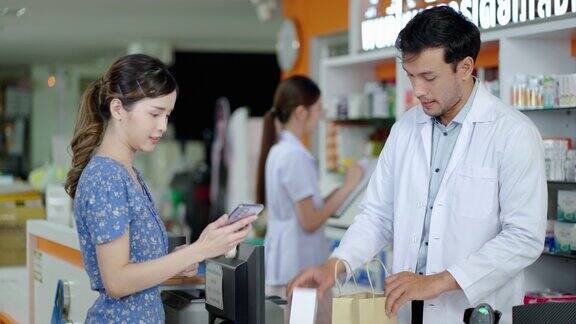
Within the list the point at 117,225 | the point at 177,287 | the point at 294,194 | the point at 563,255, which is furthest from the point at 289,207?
the point at 117,225

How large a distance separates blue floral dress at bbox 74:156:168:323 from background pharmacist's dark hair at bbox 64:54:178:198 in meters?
0.13

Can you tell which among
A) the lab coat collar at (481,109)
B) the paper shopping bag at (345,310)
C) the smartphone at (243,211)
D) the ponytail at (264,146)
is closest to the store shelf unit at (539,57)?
the ponytail at (264,146)

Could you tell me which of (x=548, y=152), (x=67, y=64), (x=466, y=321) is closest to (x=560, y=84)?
(x=548, y=152)

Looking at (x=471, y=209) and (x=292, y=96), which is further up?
(x=292, y=96)

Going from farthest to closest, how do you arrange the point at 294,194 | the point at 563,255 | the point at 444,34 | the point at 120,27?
the point at 120,27 → the point at 294,194 → the point at 563,255 → the point at 444,34

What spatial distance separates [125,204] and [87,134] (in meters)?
0.28

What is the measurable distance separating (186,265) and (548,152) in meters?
2.22

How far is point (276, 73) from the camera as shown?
17.3 meters

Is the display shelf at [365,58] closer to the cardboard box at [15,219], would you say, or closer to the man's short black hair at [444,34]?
the cardboard box at [15,219]

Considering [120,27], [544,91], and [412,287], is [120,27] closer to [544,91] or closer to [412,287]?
[544,91]

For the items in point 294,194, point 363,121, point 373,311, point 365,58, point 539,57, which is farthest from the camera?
point 363,121

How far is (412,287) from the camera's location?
8.36 feet

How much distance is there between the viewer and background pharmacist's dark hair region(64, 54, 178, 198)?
249 cm

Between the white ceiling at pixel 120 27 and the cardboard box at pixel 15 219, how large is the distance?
9.71 ft
